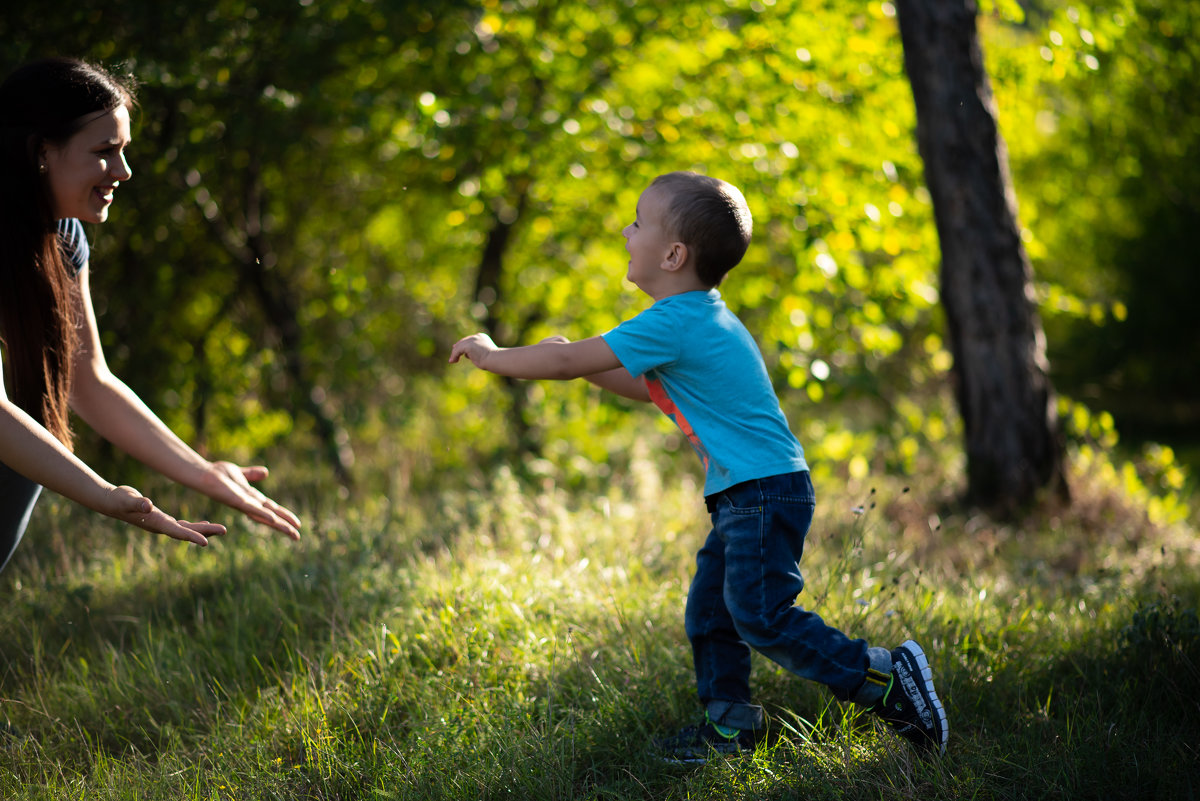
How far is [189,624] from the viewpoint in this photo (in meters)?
3.43

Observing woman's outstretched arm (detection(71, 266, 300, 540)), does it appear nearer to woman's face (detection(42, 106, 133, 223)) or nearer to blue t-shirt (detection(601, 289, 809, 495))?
woman's face (detection(42, 106, 133, 223))

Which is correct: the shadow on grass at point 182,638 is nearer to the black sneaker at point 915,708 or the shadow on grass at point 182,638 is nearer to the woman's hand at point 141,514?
the woman's hand at point 141,514

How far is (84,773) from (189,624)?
2.94 feet

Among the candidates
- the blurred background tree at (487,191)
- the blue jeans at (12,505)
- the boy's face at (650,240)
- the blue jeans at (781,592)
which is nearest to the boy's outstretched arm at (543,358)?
the boy's face at (650,240)

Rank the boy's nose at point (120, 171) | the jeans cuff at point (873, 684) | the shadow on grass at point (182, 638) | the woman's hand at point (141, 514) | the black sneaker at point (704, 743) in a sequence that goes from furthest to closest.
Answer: the shadow on grass at point (182, 638), the boy's nose at point (120, 171), the black sneaker at point (704, 743), the jeans cuff at point (873, 684), the woman's hand at point (141, 514)

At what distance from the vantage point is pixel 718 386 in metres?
2.41

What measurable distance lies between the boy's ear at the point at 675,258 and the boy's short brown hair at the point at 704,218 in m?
0.02

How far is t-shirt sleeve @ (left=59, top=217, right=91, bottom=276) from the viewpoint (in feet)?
8.84

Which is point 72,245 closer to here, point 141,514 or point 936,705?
point 141,514

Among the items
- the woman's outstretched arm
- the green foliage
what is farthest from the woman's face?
the green foliage

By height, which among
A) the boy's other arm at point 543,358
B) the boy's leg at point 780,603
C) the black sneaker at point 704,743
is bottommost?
the black sneaker at point 704,743

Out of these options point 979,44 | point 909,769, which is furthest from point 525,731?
point 979,44

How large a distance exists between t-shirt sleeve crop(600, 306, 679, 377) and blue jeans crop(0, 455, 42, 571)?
1.69m

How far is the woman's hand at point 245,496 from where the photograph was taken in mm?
2395
